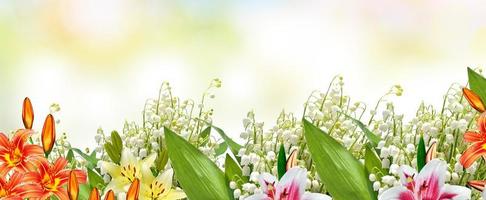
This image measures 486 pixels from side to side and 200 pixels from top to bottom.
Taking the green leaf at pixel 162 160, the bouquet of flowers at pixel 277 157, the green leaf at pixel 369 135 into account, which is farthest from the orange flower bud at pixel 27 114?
the green leaf at pixel 369 135

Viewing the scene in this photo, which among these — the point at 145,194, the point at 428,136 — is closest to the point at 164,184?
the point at 145,194

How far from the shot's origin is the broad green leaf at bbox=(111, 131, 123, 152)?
5.67 feet

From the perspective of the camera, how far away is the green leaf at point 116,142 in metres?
1.73

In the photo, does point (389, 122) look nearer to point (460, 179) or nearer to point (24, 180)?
point (460, 179)

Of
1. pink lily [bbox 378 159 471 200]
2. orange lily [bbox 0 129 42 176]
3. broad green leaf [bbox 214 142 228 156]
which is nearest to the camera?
pink lily [bbox 378 159 471 200]

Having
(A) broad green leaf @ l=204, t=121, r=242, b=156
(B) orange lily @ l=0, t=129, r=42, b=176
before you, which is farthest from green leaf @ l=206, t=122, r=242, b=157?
(B) orange lily @ l=0, t=129, r=42, b=176

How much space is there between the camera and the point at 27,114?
5.74ft

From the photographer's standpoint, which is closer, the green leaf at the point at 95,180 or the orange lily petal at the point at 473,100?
the orange lily petal at the point at 473,100

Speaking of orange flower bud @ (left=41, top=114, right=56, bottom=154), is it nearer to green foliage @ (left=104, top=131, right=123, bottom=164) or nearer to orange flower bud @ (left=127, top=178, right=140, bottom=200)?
green foliage @ (left=104, top=131, right=123, bottom=164)

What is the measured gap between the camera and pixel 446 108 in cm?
165

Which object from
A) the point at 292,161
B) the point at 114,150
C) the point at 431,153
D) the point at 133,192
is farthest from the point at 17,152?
the point at 431,153

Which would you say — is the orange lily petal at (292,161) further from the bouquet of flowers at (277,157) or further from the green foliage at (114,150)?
the green foliage at (114,150)

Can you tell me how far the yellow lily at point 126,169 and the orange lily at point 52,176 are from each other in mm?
50

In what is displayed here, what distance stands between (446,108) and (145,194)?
550mm
